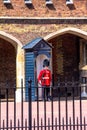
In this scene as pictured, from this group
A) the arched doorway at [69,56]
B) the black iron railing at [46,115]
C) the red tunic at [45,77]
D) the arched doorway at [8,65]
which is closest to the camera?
the black iron railing at [46,115]

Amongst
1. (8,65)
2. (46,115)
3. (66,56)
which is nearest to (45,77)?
(8,65)

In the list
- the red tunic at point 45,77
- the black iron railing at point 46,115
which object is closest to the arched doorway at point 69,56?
the black iron railing at point 46,115

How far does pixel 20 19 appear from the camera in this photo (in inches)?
922

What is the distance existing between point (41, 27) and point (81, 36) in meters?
2.18

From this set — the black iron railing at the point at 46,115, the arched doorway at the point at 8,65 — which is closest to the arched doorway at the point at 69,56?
the black iron railing at the point at 46,115

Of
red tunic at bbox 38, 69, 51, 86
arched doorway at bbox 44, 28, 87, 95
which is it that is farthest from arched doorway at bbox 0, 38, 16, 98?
red tunic at bbox 38, 69, 51, 86

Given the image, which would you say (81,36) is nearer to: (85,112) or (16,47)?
(16,47)

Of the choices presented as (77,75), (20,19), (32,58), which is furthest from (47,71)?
(77,75)

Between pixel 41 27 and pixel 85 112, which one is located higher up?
pixel 41 27

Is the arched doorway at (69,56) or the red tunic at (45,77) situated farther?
the arched doorway at (69,56)

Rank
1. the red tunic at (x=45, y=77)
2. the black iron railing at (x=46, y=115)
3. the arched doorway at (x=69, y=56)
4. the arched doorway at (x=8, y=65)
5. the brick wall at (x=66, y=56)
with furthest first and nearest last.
Result: the brick wall at (x=66, y=56) < the arched doorway at (x=69, y=56) < the arched doorway at (x=8, y=65) < the red tunic at (x=45, y=77) < the black iron railing at (x=46, y=115)

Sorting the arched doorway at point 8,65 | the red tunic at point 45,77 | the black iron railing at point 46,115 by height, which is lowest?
the black iron railing at point 46,115

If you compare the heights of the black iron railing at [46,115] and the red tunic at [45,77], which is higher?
the red tunic at [45,77]

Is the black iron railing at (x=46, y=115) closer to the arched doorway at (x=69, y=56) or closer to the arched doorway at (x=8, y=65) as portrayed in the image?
the arched doorway at (x=69, y=56)
